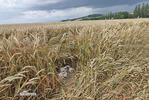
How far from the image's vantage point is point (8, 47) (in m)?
1.83

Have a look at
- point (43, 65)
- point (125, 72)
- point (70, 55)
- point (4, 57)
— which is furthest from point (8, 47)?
point (125, 72)

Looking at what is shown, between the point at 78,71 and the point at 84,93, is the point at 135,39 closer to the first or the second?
the point at 78,71

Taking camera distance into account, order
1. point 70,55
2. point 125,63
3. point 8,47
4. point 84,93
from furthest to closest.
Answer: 1. point 70,55
2. point 125,63
3. point 8,47
4. point 84,93

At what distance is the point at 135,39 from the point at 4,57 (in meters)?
2.77

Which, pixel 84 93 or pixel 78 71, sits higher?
pixel 78 71

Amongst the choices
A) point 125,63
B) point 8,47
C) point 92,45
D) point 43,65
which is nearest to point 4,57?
point 8,47

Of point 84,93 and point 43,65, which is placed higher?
point 43,65

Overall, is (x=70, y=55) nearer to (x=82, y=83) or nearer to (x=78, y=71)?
(x=78, y=71)

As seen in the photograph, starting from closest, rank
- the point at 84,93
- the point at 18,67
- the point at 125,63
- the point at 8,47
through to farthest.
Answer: the point at 84,93, the point at 18,67, the point at 8,47, the point at 125,63

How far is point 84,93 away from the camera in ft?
4.89

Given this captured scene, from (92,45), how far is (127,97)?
111 cm

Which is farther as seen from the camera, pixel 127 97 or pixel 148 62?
pixel 148 62

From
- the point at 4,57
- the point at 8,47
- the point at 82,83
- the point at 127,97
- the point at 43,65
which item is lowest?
the point at 127,97

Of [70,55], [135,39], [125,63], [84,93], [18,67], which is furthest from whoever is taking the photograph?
[135,39]
